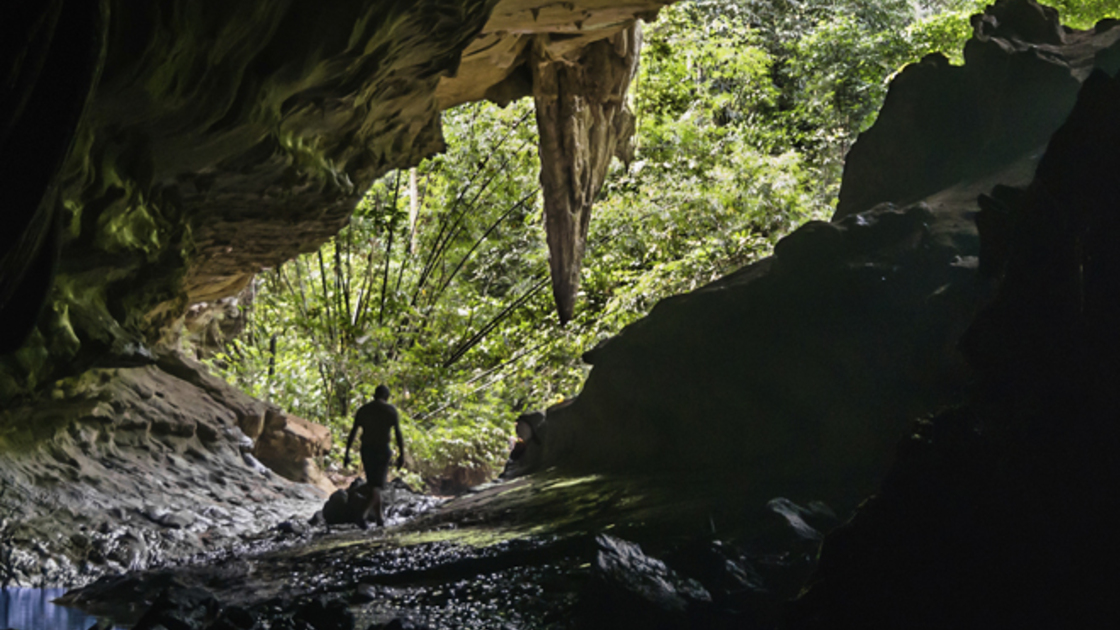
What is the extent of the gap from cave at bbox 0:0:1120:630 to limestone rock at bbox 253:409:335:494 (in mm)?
228

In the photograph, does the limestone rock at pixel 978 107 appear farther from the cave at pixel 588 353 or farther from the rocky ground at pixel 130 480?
the rocky ground at pixel 130 480

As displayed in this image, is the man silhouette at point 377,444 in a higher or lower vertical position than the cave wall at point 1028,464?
higher

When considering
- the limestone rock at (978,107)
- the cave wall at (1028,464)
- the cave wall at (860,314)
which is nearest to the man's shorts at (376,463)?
the cave wall at (860,314)

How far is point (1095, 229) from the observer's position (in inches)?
148

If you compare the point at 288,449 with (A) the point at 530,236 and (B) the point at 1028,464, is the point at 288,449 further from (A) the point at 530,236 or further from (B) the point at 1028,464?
(B) the point at 1028,464

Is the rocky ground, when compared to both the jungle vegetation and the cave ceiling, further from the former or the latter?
the jungle vegetation

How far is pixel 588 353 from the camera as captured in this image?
9891 mm

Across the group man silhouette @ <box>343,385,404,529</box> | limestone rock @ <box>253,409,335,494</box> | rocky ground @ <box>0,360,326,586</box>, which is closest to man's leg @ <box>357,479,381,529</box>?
man silhouette @ <box>343,385,404,529</box>

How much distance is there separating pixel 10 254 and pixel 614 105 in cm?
762

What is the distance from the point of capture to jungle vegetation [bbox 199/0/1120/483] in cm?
1519

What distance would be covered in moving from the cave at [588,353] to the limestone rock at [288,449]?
228 mm

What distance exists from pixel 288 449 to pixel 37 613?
7294 mm

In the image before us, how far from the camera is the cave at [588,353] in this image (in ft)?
12.6

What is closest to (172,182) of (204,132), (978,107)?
(204,132)
